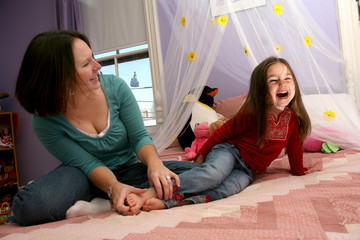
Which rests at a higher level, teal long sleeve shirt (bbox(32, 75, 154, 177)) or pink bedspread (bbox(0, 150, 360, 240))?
teal long sleeve shirt (bbox(32, 75, 154, 177))

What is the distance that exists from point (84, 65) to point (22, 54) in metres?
3.30

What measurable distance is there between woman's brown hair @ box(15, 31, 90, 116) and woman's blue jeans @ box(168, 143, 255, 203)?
55 cm

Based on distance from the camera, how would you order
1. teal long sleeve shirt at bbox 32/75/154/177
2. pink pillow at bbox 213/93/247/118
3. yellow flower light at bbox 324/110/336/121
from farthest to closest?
pink pillow at bbox 213/93/247/118 → yellow flower light at bbox 324/110/336/121 → teal long sleeve shirt at bbox 32/75/154/177

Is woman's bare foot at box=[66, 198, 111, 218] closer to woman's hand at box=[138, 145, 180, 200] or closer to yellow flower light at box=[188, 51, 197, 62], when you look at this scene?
woman's hand at box=[138, 145, 180, 200]

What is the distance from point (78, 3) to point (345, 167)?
3.24 m

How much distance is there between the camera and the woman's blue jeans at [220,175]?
40.4 inches

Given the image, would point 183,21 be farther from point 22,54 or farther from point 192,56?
point 22,54

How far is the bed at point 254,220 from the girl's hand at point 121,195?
0.08 feet

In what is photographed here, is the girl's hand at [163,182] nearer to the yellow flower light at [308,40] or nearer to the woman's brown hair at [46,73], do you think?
the woman's brown hair at [46,73]

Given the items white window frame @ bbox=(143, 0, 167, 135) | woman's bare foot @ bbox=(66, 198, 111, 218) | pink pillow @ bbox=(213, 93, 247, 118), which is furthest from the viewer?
white window frame @ bbox=(143, 0, 167, 135)

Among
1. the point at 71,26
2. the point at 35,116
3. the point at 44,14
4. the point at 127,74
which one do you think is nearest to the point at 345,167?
the point at 35,116

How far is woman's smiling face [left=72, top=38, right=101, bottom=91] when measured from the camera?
1060 millimetres

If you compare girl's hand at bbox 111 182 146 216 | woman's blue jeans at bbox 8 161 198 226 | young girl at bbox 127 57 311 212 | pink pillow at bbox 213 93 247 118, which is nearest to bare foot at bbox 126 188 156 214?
girl's hand at bbox 111 182 146 216

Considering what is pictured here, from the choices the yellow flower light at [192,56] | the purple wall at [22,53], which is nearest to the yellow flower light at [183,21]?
the yellow flower light at [192,56]
